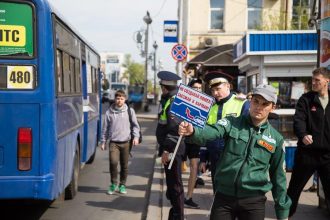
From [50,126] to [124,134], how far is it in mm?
2987

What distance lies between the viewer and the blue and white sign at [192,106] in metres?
4.92

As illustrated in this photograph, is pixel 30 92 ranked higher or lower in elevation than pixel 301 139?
higher

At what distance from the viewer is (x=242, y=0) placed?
30141 mm

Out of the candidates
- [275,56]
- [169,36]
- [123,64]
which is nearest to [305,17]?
[169,36]

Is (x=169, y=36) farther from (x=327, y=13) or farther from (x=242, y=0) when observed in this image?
(x=327, y=13)

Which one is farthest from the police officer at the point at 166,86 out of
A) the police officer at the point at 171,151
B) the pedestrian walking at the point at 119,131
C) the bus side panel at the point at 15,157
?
the pedestrian walking at the point at 119,131

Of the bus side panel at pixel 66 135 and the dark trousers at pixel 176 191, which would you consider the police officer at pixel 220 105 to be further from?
the bus side panel at pixel 66 135

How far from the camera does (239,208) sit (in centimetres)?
414

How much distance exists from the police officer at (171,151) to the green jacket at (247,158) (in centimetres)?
230

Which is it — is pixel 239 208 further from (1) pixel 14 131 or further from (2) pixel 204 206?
(2) pixel 204 206

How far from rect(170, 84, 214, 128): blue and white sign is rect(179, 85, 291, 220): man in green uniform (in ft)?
2.38

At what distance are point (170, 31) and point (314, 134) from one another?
47.7 feet

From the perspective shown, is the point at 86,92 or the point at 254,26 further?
the point at 254,26

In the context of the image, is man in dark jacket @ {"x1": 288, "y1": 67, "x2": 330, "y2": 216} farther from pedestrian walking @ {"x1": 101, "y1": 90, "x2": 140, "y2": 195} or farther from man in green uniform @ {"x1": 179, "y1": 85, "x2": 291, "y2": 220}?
pedestrian walking @ {"x1": 101, "y1": 90, "x2": 140, "y2": 195}
